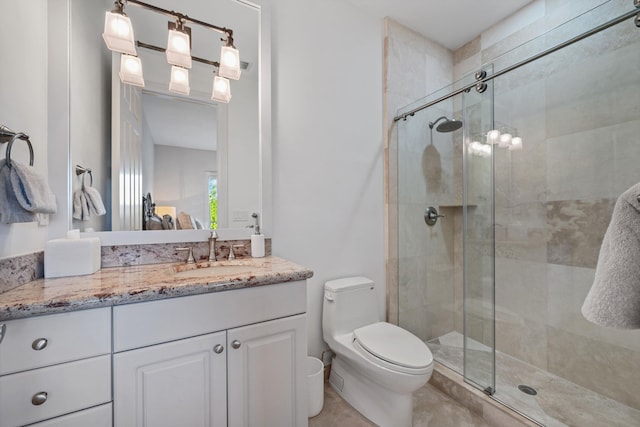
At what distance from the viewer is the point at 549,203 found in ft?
5.51

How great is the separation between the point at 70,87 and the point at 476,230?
2289mm

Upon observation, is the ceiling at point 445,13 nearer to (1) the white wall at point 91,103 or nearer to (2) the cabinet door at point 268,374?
(1) the white wall at point 91,103

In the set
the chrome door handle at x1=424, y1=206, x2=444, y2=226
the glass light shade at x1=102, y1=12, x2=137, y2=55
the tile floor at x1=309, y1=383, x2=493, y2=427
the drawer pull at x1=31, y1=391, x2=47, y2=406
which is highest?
the glass light shade at x1=102, y1=12, x2=137, y2=55

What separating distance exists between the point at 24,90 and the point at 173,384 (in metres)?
1.20

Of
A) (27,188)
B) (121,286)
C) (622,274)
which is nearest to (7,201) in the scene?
(27,188)

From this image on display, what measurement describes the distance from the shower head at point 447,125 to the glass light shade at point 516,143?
1.31ft

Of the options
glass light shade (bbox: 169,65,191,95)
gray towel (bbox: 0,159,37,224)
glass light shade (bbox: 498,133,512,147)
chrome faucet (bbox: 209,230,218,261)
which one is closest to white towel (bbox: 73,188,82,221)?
gray towel (bbox: 0,159,37,224)

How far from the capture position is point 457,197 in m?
2.04

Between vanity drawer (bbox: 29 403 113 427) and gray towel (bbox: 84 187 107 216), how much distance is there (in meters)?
0.80

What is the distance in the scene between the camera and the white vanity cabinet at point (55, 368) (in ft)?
2.19

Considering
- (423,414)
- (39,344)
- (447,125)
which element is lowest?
(423,414)

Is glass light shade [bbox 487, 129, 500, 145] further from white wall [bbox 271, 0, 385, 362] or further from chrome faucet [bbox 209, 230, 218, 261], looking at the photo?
chrome faucet [bbox 209, 230, 218, 261]

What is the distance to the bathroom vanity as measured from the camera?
0.69 meters

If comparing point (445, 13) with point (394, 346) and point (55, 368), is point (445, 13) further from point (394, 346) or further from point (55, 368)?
point (55, 368)
